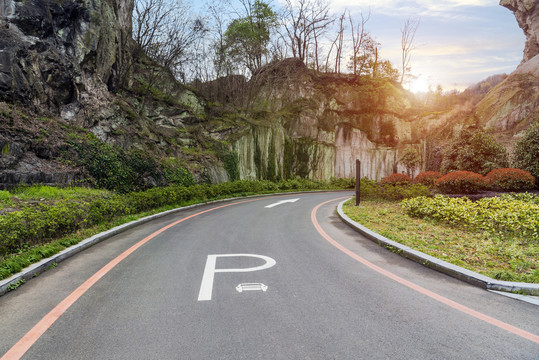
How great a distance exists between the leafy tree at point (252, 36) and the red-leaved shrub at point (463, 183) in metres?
27.2

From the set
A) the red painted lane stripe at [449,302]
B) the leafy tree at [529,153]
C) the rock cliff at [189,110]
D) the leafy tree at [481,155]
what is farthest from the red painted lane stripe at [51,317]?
the leafy tree at [481,155]

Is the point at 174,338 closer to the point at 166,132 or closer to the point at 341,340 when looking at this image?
the point at 341,340

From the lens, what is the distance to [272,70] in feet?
116

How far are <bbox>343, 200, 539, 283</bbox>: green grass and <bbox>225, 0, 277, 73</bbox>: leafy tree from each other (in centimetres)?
3026

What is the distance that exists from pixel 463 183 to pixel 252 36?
95.2 ft

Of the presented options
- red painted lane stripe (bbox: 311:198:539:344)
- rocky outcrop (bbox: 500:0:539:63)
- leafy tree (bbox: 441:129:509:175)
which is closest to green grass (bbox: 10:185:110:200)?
red painted lane stripe (bbox: 311:198:539:344)

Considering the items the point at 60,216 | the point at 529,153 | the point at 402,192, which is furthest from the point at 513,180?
the point at 60,216

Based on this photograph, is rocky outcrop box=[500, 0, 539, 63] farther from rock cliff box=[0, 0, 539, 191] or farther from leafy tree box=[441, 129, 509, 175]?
leafy tree box=[441, 129, 509, 175]

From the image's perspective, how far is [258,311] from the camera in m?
3.57

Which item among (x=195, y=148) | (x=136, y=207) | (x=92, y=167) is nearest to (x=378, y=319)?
(x=136, y=207)

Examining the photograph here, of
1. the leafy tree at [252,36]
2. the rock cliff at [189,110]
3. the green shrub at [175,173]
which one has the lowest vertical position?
the green shrub at [175,173]

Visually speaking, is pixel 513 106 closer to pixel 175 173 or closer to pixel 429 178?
pixel 429 178

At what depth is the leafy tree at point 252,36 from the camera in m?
34.1

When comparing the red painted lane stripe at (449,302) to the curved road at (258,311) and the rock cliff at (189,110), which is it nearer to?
the curved road at (258,311)
